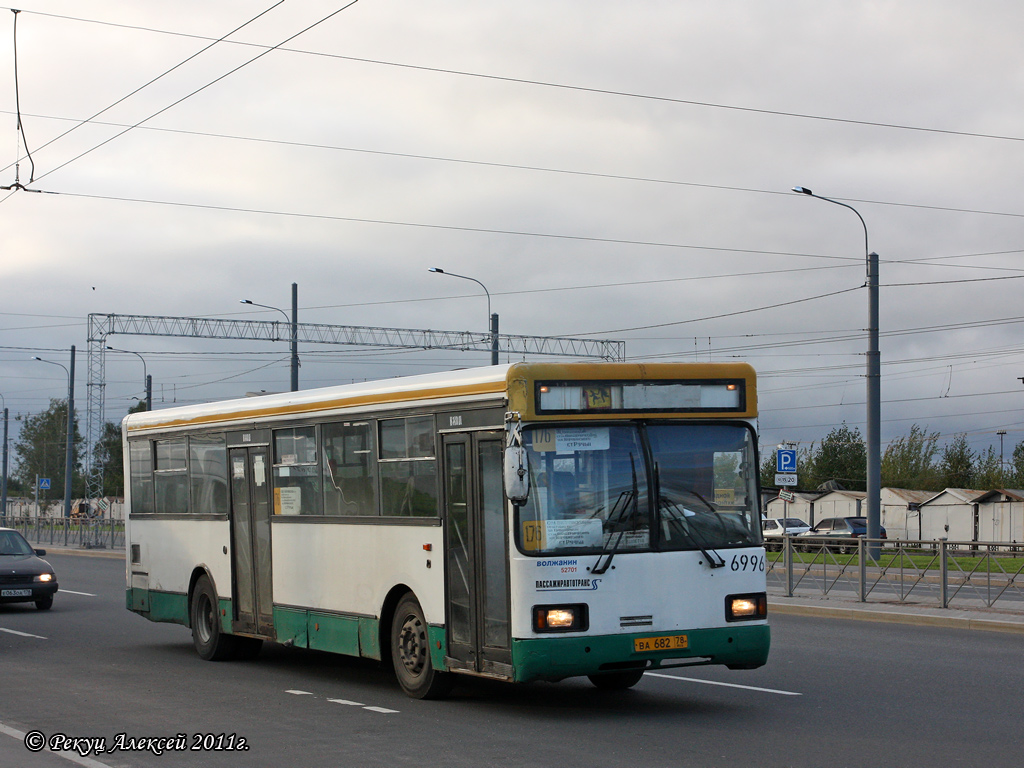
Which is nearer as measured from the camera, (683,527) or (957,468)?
(683,527)

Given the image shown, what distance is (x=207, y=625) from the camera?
48.5 feet

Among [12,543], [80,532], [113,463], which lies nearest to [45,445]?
[113,463]

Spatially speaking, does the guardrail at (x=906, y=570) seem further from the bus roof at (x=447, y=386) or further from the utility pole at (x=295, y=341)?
the utility pole at (x=295, y=341)

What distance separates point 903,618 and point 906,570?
1.92 metres

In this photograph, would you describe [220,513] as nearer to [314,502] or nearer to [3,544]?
[314,502]

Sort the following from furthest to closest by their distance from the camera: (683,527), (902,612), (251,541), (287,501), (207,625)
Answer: (902,612) < (207,625) < (251,541) < (287,501) < (683,527)

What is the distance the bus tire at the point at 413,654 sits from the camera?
1070cm

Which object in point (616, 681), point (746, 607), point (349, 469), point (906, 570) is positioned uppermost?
point (349, 469)

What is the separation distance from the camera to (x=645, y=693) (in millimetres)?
11266

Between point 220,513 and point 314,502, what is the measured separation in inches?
92.3

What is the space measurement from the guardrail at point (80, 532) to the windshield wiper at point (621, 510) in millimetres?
40325

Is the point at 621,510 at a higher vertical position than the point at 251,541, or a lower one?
higher

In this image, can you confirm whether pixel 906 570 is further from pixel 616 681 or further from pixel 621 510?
pixel 621 510

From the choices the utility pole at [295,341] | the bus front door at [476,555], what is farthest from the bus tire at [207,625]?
the utility pole at [295,341]
